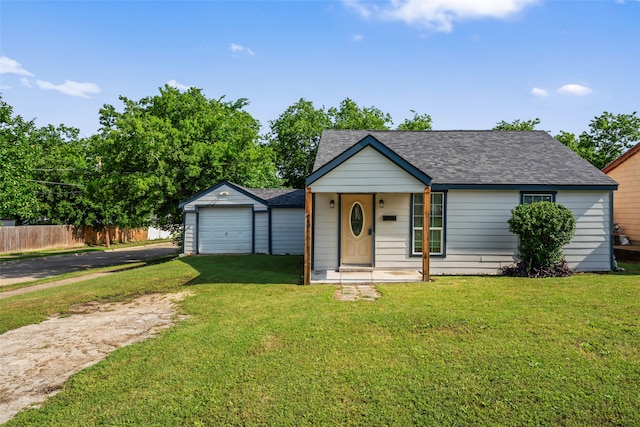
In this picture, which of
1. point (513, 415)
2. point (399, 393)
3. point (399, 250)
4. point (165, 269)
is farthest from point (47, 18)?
point (513, 415)

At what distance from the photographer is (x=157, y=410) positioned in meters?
3.79

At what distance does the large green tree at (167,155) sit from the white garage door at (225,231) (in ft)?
8.22

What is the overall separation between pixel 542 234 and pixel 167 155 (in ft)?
54.5

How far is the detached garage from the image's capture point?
17.5 meters

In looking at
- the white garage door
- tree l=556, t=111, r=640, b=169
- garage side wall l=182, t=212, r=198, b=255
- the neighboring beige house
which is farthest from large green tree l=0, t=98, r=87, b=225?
tree l=556, t=111, r=640, b=169

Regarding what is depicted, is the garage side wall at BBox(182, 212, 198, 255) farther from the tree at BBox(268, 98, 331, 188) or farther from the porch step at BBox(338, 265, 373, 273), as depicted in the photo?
the tree at BBox(268, 98, 331, 188)

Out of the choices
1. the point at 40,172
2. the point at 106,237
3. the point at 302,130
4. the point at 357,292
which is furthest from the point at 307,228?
the point at 40,172

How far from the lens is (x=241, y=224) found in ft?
58.2

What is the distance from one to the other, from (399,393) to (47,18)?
53.5ft

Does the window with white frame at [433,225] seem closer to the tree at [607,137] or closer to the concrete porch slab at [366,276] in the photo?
the concrete porch slab at [366,276]

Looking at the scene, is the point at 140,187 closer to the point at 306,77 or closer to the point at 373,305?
the point at 306,77

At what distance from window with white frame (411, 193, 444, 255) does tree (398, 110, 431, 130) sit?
23693 mm

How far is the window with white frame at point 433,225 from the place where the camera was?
11.8 m

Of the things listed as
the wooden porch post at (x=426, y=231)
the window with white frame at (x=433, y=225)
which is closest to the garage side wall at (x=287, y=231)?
the window with white frame at (x=433, y=225)
